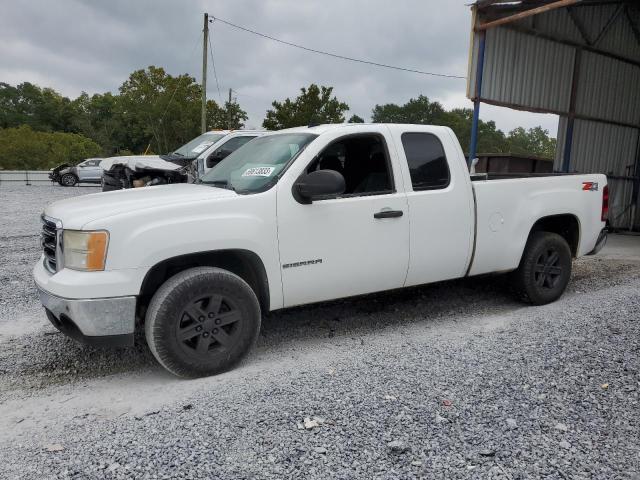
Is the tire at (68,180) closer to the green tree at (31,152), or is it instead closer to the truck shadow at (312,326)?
the green tree at (31,152)

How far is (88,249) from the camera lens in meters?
3.19

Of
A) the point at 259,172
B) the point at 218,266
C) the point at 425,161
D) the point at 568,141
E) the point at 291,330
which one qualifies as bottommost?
the point at 291,330

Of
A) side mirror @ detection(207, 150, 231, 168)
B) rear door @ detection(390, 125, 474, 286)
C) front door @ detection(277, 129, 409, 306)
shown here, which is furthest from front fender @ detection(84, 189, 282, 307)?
side mirror @ detection(207, 150, 231, 168)

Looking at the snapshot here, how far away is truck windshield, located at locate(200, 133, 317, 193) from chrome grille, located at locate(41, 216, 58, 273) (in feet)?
4.18

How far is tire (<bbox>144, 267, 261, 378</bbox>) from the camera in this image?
3.32m

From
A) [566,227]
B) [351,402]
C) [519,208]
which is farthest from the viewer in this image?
[566,227]

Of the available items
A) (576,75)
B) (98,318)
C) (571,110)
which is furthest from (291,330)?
(576,75)

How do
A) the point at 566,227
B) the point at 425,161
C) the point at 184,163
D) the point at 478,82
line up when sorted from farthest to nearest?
the point at 478,82
the point at 184,163
the point at 566,227
the point at 425,161

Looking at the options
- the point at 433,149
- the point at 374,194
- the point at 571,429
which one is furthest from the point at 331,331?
the point at 571,429

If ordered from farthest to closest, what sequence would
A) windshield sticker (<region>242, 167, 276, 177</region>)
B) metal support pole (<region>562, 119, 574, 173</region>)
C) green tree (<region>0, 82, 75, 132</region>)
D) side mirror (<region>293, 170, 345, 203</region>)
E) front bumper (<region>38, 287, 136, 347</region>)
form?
1. green tree (<region>0, 82, 75, 132</region>)
2. metal support pole (<region>562, 119, 574, 173</region>)
3. windshield sticker (<region>242, 167, 276, 177</region>)
4. side mirror (<region>293, 170, 345, 203</region>)
5. front bumper (<region>38, 287, 136, 347</region>)

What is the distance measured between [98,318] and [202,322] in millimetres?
657

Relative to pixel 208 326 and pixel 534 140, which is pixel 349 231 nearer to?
pixel 208 326

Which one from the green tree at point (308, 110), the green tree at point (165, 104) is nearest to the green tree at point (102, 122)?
the green tree at point (165, 104)

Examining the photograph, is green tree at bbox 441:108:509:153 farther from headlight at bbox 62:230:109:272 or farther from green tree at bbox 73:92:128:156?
headlight at bbox 62:230:109:272
